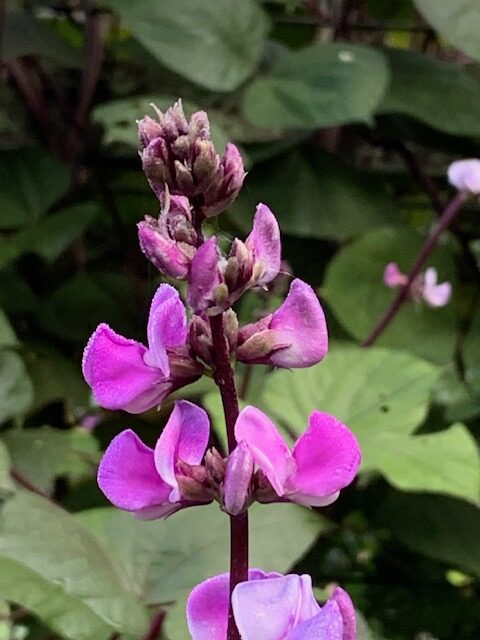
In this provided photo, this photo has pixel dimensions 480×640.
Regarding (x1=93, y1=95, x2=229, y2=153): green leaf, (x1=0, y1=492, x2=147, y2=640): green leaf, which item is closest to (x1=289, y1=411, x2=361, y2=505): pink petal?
(x1=0, y1=492, x2=147, y2=640): green leaf

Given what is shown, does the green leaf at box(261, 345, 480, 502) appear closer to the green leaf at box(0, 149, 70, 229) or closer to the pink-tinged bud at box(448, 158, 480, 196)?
the pink-tinged bud at box(448, 158, 480, 196)

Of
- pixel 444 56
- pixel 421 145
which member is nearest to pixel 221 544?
pixel 421 145

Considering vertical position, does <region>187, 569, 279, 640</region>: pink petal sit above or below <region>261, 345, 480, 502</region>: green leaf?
above

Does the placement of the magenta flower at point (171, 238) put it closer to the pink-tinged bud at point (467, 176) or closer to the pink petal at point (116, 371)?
the pink petal at point (116, 371)

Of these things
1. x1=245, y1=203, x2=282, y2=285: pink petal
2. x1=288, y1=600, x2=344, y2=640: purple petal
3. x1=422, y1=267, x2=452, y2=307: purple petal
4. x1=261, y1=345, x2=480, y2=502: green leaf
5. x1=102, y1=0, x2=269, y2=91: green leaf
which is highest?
x1=245, y1=203, x2=282, y2=285: pink petal

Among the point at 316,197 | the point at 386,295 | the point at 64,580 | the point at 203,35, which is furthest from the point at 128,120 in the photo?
the point at 64,580

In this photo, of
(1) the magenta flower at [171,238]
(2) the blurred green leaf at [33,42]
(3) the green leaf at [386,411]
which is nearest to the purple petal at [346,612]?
(1) the magenta flower at [171,238]

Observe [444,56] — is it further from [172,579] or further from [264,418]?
[264,418]
